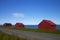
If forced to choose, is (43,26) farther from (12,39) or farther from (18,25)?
(12,39)

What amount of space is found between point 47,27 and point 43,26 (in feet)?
8.44

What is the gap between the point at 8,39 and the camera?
12344mm

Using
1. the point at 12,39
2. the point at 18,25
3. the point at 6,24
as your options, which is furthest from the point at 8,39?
the point at 6,24

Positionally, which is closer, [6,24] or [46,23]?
[46,23]

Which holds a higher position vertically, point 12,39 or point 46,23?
point 46,23

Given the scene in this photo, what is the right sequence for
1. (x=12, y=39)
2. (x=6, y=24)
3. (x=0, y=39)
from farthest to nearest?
(x=6, y=24), (x=0, y=39), (x=12, y=39)

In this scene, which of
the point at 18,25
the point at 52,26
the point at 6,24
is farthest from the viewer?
the point at 6,24

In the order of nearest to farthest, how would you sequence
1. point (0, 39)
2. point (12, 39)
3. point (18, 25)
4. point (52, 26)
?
point (12, 39), point (0, 39), point (52, 26), point (18, 25)

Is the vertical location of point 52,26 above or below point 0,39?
above

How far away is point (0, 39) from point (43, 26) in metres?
34.3

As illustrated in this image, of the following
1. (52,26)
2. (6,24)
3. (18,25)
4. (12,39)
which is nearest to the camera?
(12,39)

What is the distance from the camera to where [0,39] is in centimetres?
1323

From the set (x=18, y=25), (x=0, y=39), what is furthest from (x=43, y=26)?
(x=0, y=39)

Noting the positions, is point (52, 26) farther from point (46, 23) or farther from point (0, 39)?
point (0, 39)
